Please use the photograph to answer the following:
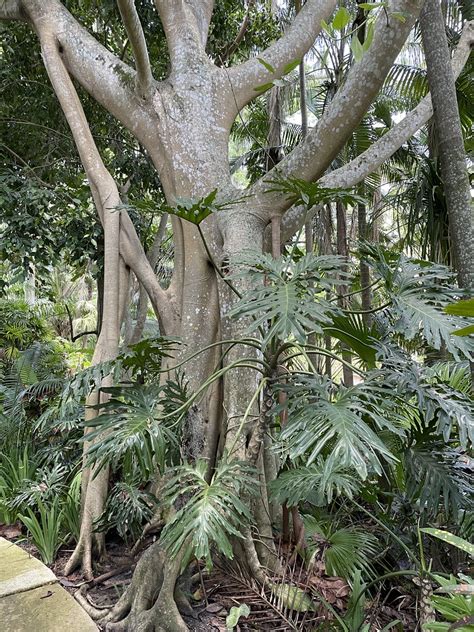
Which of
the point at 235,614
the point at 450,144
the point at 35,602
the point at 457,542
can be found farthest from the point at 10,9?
the point at 457,542

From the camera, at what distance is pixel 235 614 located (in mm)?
1855

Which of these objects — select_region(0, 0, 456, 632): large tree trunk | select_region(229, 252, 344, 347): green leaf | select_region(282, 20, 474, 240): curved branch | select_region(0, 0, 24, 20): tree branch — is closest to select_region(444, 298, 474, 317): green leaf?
select_region(229, 252, 344, 347): green leaf

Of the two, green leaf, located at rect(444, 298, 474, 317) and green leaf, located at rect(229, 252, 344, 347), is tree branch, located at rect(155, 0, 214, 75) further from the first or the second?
green leaf, located at rect(444, 298, 474, 317)

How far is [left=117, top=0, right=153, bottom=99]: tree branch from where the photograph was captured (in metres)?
2.43

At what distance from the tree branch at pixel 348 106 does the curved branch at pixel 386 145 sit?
0.96 feet

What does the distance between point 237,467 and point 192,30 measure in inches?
112

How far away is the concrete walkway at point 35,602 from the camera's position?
192cm

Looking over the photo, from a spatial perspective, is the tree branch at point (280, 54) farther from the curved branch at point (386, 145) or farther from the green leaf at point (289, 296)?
the green leaf at point (289, 296)

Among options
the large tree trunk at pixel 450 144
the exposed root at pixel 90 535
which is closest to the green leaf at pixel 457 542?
the large tree trunk at pixel 450 144

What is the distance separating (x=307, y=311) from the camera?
1.38 m

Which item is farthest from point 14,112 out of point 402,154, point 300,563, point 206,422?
point 300,563

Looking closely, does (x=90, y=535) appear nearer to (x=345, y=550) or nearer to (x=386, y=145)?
(x=345, y=550)

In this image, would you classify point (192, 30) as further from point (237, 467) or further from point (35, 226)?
point (237, 467)

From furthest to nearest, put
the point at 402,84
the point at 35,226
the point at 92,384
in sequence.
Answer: the point at 402,84 → the point at 35,226 → the point at 92,384
